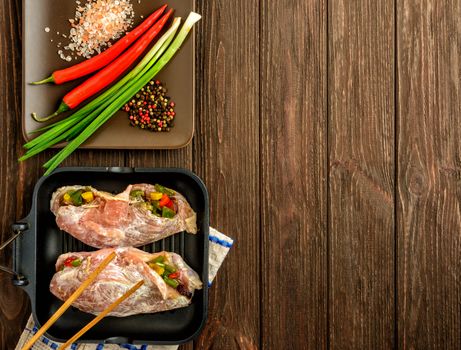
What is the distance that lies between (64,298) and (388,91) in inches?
47.5

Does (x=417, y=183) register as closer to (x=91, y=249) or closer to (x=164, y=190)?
(x=164, y=190)

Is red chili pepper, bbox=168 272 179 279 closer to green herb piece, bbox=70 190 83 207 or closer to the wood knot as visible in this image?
green herb piece, bbox=70 190 83 207

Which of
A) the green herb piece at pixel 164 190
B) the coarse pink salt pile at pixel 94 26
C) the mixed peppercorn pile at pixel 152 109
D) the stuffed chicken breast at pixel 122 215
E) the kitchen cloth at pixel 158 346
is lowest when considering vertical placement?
the kitchen cloth at pixel 158 346

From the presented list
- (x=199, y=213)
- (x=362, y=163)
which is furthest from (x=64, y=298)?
(x=362, y=163)

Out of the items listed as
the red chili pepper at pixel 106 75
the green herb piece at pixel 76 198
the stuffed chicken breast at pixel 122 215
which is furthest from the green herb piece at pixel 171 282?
the red chili pepper at pixel 106 75

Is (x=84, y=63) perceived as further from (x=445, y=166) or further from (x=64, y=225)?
(x=445, y=166)

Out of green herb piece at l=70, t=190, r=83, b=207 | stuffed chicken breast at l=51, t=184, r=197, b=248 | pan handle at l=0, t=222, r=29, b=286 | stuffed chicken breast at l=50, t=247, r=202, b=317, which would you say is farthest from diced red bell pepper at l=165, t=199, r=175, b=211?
pan handle at l=0, t=222, r=29, b=286

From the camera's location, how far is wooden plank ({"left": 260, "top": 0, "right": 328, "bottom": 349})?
1520mm

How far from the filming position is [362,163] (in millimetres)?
1534

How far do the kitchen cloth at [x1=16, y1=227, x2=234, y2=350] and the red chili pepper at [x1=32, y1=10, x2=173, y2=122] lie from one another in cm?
57

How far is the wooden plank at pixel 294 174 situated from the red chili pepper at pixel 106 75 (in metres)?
0.37

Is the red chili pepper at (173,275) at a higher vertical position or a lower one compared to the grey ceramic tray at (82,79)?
lower

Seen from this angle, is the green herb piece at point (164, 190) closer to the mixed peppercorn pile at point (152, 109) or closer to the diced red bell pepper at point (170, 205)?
the diced red bell pepper at point (170, 205)

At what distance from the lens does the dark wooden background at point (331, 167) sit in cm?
152
